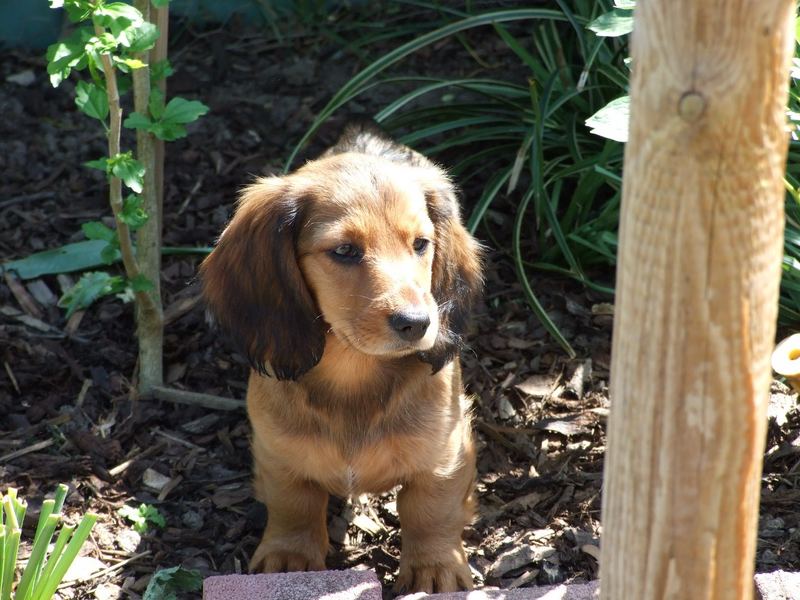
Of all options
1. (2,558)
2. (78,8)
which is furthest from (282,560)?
(78,8)

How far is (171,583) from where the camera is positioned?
2.95m

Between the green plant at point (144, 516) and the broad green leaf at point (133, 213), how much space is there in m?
0.84

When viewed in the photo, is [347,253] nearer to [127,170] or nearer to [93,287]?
[127,170]

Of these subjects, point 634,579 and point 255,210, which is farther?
point 255,210

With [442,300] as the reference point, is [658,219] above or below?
above

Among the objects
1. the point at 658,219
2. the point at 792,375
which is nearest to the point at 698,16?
the point at 658,219

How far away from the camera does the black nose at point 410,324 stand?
2600 millimetres

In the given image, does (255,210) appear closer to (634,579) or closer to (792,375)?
(792,375)

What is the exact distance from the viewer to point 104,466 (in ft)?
11.4

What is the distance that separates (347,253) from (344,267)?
37 millimetres

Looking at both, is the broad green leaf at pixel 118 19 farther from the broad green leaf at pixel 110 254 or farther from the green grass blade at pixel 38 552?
the green grass blade at pixel 38 552

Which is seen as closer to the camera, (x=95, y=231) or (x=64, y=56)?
(x=64, y=56)

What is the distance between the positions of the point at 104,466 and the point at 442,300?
1.24 m

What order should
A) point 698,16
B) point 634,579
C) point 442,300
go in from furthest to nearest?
point 442,300 < point 634,579 < point 698,16
